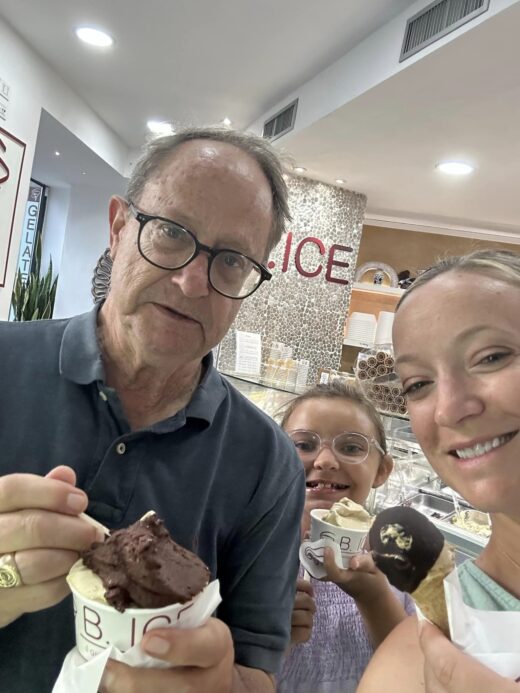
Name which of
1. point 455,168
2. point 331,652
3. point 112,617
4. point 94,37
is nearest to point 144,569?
point 112,617

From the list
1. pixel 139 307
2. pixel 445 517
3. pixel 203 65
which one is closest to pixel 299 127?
pixel 203 65

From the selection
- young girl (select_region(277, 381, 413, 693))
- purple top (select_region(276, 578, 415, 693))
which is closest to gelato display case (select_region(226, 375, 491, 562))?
young girl (select_region(277, 381, 413, 693))

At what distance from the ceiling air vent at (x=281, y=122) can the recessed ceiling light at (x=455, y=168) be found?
152cm

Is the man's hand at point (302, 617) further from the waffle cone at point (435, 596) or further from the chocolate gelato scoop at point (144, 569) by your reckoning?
the chocolate gelato scoop at point (144, 569)

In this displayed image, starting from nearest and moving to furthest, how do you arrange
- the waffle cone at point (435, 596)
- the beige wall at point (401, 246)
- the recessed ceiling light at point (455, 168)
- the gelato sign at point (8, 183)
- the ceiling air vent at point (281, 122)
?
the waffle cone at point (435, 596) → the gelato sign at point (8, 183) → the ceiling air vent at point (281, 122) → the recessed ceiling light at point (455, 168) → the beige wall at point (401, 246)

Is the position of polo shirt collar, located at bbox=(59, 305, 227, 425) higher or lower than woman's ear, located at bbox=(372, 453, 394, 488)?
higher

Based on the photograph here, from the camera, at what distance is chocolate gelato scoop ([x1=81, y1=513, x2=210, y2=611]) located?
2.59ft

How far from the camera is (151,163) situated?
136cm

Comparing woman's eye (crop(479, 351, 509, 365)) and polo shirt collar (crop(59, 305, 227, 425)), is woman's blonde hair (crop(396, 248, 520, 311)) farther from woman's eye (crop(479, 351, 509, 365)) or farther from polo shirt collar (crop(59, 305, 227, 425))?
polo shirt collar (crop(59, 305, 227, 425))

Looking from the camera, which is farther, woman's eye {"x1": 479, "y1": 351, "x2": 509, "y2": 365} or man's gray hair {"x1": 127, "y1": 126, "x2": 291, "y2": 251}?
man's gray hair {"x1": 127, "y1": 126, "x2": 291, "y2": 251}

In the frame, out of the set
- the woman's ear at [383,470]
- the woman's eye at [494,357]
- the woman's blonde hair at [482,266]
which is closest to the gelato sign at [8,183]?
the woman's ear at [383,470]

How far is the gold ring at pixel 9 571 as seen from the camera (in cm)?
82

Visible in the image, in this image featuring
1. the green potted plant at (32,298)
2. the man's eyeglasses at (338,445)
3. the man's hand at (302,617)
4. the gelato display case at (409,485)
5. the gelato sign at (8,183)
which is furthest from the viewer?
the green potted plant at (32,298)

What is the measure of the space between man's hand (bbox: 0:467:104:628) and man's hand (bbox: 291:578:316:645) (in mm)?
871
